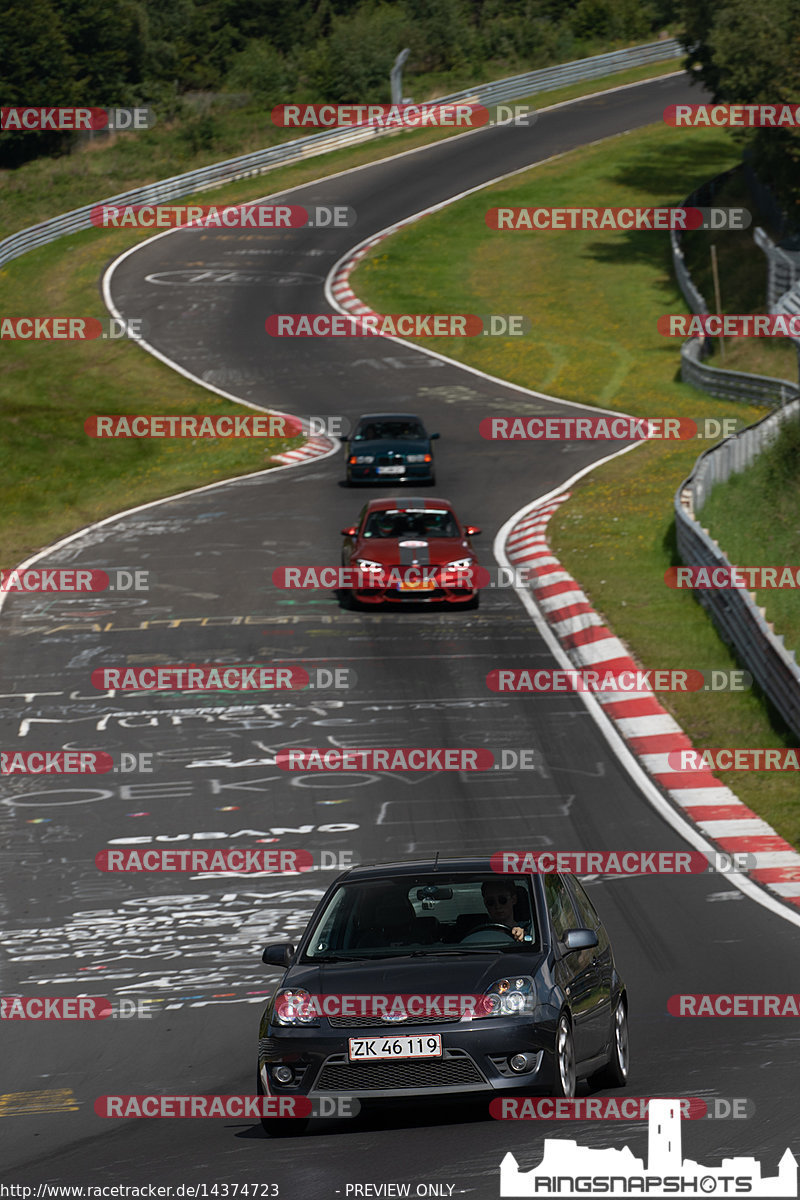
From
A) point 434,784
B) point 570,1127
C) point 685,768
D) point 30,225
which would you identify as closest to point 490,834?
point 434,784

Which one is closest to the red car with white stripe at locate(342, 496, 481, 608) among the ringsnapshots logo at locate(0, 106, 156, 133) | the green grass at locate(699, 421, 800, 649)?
the green grass at locate(699, 421, 800, 649)

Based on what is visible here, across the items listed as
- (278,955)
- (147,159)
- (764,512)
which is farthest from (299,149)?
(278,955)

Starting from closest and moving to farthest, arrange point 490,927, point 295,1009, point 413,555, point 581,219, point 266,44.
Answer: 1. point 295,1009
2. point 490,927
3. point 413,555
4. point 581,219
5. point 266,44

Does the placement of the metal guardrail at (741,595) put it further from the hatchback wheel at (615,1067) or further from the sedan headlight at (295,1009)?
the sedan headlight at (295,1009)

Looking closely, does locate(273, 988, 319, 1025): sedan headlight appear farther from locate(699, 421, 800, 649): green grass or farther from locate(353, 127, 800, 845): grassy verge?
locate(699, 421, 800, 649): green grass

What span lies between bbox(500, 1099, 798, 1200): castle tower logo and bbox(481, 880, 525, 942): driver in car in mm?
1884

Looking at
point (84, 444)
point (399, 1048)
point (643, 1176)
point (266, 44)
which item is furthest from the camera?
point (266, 44)

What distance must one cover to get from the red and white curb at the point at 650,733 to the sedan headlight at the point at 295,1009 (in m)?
6.15

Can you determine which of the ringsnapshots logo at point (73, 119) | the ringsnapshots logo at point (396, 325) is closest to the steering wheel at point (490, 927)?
the ringsnapshots logo at point (396, 325)

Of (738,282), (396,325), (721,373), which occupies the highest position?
(721,373)

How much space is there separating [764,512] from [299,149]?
45798 mm

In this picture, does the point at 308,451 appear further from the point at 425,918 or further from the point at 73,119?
the point at 73,119

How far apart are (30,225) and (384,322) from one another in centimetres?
1873

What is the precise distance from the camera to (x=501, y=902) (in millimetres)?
9312
